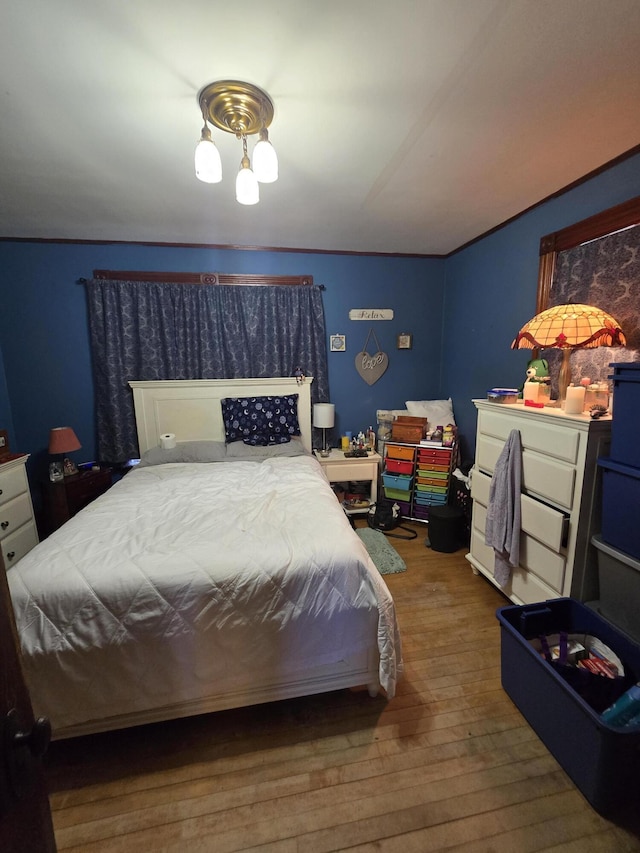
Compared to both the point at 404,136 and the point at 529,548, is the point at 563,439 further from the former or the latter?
the point at 404,136

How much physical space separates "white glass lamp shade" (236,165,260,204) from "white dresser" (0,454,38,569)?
2.25 meters

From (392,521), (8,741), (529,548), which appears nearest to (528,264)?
(529,548)

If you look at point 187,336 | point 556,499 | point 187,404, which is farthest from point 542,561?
point 187,336

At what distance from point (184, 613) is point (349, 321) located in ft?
9.19

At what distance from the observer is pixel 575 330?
Result: 5.49 feet

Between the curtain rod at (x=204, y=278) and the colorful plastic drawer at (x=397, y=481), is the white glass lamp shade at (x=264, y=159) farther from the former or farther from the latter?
the colorful plastic drawer at (x=397, y=481)

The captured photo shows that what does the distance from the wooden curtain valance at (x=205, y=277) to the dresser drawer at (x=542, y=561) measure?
8.82ft

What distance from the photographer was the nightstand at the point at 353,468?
306 centimetres

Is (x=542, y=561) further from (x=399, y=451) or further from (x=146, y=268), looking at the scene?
(x=146, y=268)

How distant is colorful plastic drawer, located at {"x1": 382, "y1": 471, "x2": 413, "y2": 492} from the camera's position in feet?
10.0

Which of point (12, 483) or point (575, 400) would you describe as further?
point (12, 483)

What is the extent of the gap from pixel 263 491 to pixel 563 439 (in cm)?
160

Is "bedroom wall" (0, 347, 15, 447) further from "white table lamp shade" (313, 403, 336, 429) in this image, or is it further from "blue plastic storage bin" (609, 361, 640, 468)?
"blue plastic storage bin" (609, 361, 640, 468)

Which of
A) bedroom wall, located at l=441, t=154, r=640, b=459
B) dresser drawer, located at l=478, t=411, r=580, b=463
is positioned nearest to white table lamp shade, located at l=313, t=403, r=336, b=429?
bedroom wall, located at l=441, t=154, r=640, b=459
